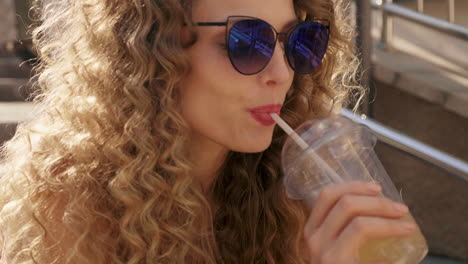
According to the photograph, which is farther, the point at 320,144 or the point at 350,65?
the point at 350,65

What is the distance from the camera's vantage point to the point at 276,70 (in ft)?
6.37

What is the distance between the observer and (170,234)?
79.6 inches

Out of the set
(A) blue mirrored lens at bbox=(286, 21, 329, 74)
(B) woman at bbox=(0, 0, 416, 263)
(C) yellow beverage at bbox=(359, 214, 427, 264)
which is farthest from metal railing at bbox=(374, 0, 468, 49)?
(C) yellow beverage at bbox=(359, 214, 427, 264)

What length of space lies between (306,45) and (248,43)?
218 mm

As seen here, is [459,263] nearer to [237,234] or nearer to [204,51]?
[237,234]

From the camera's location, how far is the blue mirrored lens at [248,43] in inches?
73.0

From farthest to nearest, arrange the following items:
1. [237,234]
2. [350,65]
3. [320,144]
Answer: [350,65]
[237,234]
[320,144]

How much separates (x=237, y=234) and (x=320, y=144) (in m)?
0.72

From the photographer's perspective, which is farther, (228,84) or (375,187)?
(228,84)

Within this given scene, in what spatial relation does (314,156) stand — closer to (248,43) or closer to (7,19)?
(248,43)

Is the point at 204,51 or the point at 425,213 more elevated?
the point at 204,51

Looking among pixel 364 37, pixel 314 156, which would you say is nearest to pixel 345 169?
pixel 314 156

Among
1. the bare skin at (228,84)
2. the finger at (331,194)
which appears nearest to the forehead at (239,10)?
the bare skin at (228,84)

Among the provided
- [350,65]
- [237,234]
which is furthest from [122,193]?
[350,65]
